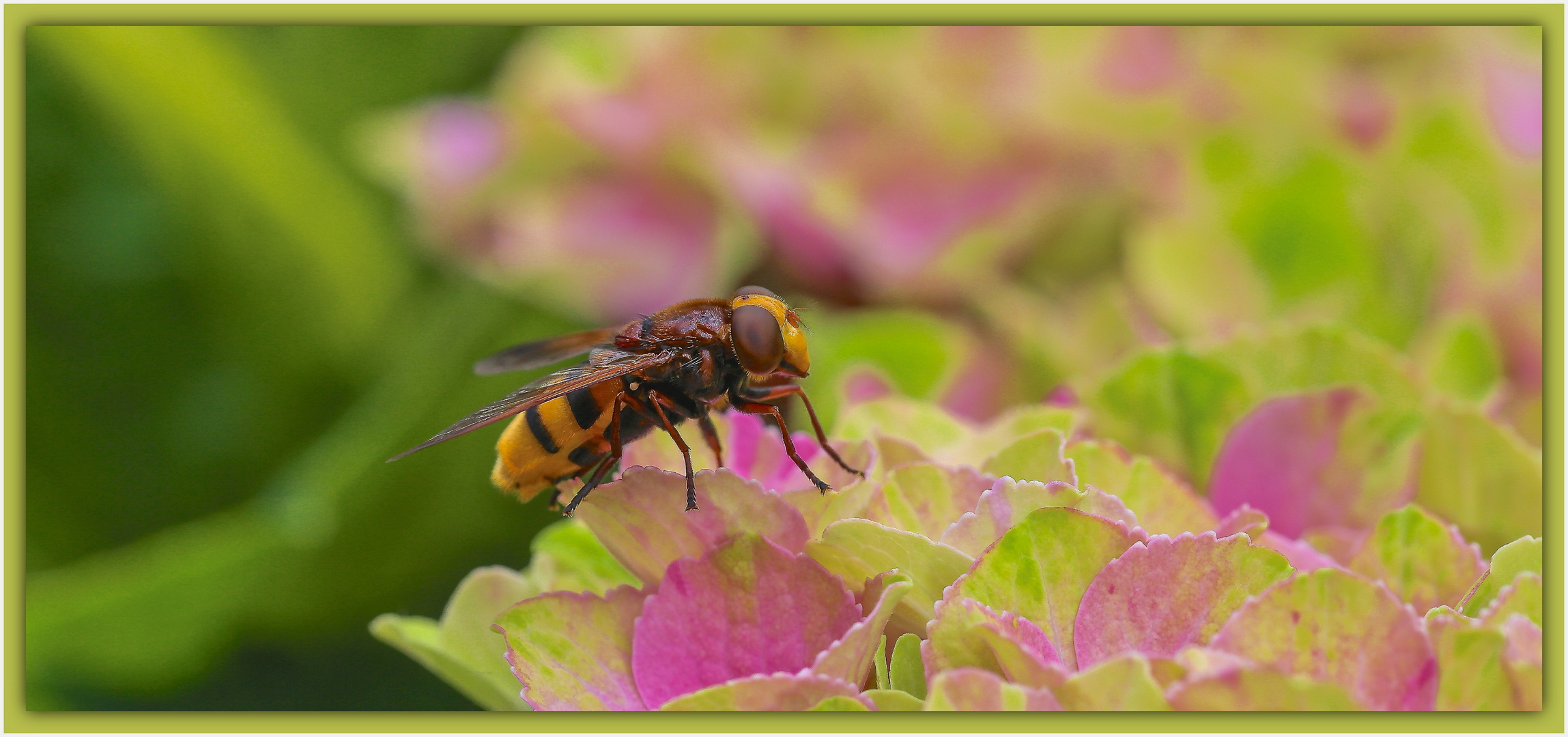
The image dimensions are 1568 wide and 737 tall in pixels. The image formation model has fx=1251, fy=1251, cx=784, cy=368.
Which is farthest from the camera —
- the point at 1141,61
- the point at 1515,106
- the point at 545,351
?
the point at 1141,61

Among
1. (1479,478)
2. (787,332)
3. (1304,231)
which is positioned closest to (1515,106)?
(1304,231)

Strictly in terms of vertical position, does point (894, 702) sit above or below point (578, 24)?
below

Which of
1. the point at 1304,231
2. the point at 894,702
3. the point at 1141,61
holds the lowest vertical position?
the point at 894,702

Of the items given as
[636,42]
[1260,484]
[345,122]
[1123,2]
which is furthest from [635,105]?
[1260,484]

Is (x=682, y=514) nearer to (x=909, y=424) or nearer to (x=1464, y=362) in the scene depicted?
(x=909, y=424)

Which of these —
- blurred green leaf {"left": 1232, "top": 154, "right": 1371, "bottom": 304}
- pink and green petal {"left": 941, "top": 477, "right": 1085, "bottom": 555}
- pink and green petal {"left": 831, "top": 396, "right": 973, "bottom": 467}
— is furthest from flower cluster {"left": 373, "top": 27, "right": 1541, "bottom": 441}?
pink and green petal {"left": 941, "top": 477, "right": 1085, "bottom": 555}

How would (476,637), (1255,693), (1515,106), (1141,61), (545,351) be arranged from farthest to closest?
(1141,61), (1515,106), (545,351), (476,637), (1255,693)

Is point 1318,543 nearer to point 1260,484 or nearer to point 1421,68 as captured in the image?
point 1260,484

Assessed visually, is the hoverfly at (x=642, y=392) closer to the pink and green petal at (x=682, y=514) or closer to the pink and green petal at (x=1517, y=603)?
the pink and green petal at (x=682, y=514)
